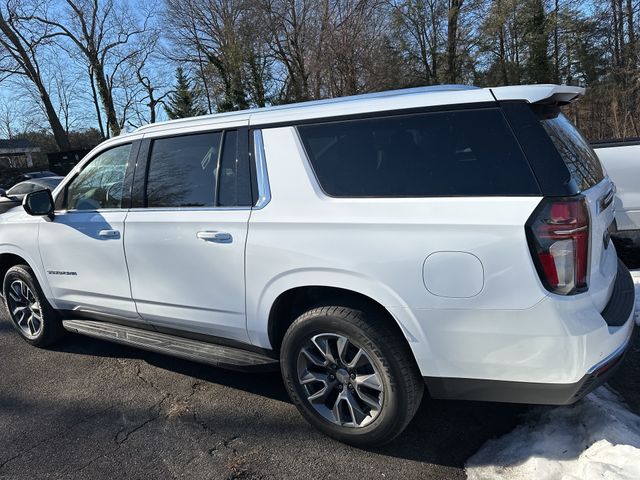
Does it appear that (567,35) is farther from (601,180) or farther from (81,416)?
(81,416)

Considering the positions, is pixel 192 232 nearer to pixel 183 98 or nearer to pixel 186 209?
pixel 186 209

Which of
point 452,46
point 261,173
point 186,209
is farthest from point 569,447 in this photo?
point 452,46

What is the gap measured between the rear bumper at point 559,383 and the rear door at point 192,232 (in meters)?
1.28

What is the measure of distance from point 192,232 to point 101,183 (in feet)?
4.10

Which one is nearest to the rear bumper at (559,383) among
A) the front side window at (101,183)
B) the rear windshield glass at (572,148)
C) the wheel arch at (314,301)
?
the wheel arch at (314,301)

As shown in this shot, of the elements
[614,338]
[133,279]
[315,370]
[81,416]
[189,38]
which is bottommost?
[81,416]

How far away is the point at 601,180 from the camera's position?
102 inches

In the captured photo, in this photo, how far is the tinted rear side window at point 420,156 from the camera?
2.21m

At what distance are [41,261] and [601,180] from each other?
13.7ft

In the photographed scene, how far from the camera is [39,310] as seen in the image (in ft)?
14.1

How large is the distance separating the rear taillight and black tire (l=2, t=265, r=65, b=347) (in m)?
3.97

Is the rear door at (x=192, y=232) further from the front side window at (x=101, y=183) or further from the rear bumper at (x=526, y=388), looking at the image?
the rear bumper at (x=526, y=388)

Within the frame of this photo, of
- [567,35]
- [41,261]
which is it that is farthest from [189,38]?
[41,261]

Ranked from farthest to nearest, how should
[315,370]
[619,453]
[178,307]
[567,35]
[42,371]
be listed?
[567,35], [42,371], [178,307], [315,370], [619,453]
